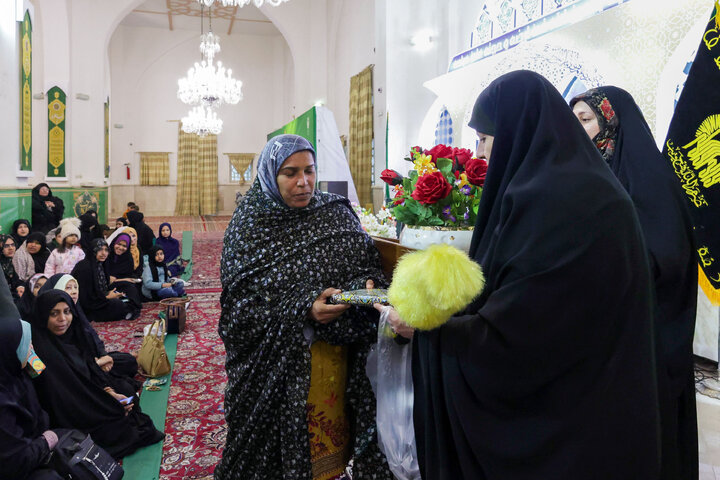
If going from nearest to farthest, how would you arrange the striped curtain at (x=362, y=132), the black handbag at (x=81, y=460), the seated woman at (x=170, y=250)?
the black handbag at (x=81, y=460)
the seated woman at (x=170, y=250)
the striped curtain at (x=362, y=132)

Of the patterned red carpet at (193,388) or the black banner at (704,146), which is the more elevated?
the black banner at (704,146)

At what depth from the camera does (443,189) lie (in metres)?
1.38

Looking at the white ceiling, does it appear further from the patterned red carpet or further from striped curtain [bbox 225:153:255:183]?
the patterned red carpet

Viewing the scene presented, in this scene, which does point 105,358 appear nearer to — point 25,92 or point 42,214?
point 25,92

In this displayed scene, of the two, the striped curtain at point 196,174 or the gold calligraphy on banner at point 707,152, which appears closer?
the gold calligraphy on banner at point 707,152

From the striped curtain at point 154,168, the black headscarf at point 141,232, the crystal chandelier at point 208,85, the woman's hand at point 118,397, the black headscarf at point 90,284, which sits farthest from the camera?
the striped curtain at point 154,168

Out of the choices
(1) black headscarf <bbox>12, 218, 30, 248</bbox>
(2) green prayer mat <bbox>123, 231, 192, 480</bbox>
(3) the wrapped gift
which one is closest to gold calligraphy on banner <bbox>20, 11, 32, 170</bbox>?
(1) black headscarf <bbox>12, 218, 30, 248</bbox>

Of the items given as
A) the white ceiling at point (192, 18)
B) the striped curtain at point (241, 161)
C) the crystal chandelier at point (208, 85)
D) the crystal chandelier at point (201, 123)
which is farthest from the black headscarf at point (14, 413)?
the striped curtain at point (241, 161)

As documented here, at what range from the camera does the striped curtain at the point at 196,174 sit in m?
15.6

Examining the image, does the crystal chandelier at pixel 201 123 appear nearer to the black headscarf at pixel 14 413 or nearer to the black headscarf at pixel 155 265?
the black headscarf at pixel 155 265

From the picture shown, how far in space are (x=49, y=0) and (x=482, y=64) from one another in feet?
27.3

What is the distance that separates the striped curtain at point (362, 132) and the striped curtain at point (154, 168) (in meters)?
8.41

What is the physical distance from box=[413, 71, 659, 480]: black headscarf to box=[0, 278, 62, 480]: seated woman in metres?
1.47

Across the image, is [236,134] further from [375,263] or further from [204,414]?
[375,263]
